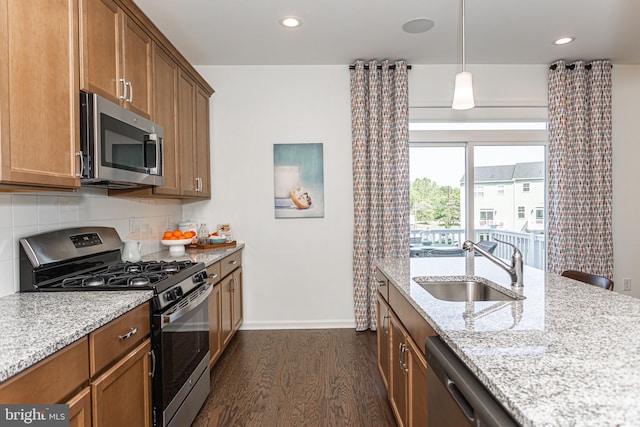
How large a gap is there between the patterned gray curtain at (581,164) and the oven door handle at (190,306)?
11.4ft

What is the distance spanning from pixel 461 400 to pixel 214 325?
7.09 ft

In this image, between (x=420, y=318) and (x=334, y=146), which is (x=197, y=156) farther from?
(x=420, y=318)

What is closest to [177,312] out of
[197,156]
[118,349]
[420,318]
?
[118,349]

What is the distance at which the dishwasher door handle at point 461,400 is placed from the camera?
2.98 feet

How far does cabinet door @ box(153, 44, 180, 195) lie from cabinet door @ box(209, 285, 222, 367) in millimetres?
834

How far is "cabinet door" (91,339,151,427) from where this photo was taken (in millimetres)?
1336

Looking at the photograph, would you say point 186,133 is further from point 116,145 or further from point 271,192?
point 116,145

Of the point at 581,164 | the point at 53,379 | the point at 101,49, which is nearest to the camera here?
the point at 53,379

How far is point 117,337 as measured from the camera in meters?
1.44

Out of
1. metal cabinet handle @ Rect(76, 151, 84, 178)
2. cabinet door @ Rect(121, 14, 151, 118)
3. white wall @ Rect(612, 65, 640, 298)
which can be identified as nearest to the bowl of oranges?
cabinet door @ Rect(121, 14, 151, 118)

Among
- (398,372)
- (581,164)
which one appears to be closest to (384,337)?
(398,372)

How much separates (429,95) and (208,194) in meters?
2.46

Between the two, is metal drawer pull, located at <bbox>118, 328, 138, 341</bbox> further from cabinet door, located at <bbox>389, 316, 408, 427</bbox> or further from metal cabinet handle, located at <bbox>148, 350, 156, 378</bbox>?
cabinet door, located at <bbox>389, 316, 408, 427</bbox>

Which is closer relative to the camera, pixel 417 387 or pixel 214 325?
pixel 417 387
